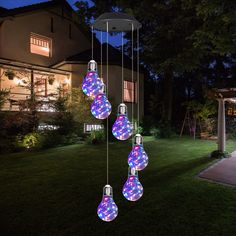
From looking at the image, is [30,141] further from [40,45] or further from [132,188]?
[132,188]

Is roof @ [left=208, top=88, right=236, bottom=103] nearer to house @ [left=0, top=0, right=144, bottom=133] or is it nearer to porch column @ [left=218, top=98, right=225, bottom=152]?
porch column @ [left=218, top=98, right=225, bottom=152]

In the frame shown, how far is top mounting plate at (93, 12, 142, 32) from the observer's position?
2777mm

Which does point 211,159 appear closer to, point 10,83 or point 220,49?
point 220,49

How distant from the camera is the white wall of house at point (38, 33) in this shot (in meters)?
13.4

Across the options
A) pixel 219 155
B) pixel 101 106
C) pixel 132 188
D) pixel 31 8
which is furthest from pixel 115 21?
pixel 31 8

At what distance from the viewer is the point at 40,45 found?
1532cm

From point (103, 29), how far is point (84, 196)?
3.31 m

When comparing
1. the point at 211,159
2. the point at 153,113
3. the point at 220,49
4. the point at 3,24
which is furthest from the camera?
the point at 153,113

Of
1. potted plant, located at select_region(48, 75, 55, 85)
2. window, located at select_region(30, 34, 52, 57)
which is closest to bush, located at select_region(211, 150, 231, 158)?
potted plant, located at select_region(48, 75, 55, 85)

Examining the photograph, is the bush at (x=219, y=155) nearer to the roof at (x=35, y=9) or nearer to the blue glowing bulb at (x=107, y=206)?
the blue glowing bulb at (x=107, y=206)

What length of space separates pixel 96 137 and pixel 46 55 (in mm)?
6523

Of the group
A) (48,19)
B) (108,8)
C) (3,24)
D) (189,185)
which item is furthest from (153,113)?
(189,185)

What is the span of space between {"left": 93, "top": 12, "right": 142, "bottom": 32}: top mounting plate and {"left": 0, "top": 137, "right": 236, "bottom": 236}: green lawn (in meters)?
2.79

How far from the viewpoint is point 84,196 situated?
5078 mm
